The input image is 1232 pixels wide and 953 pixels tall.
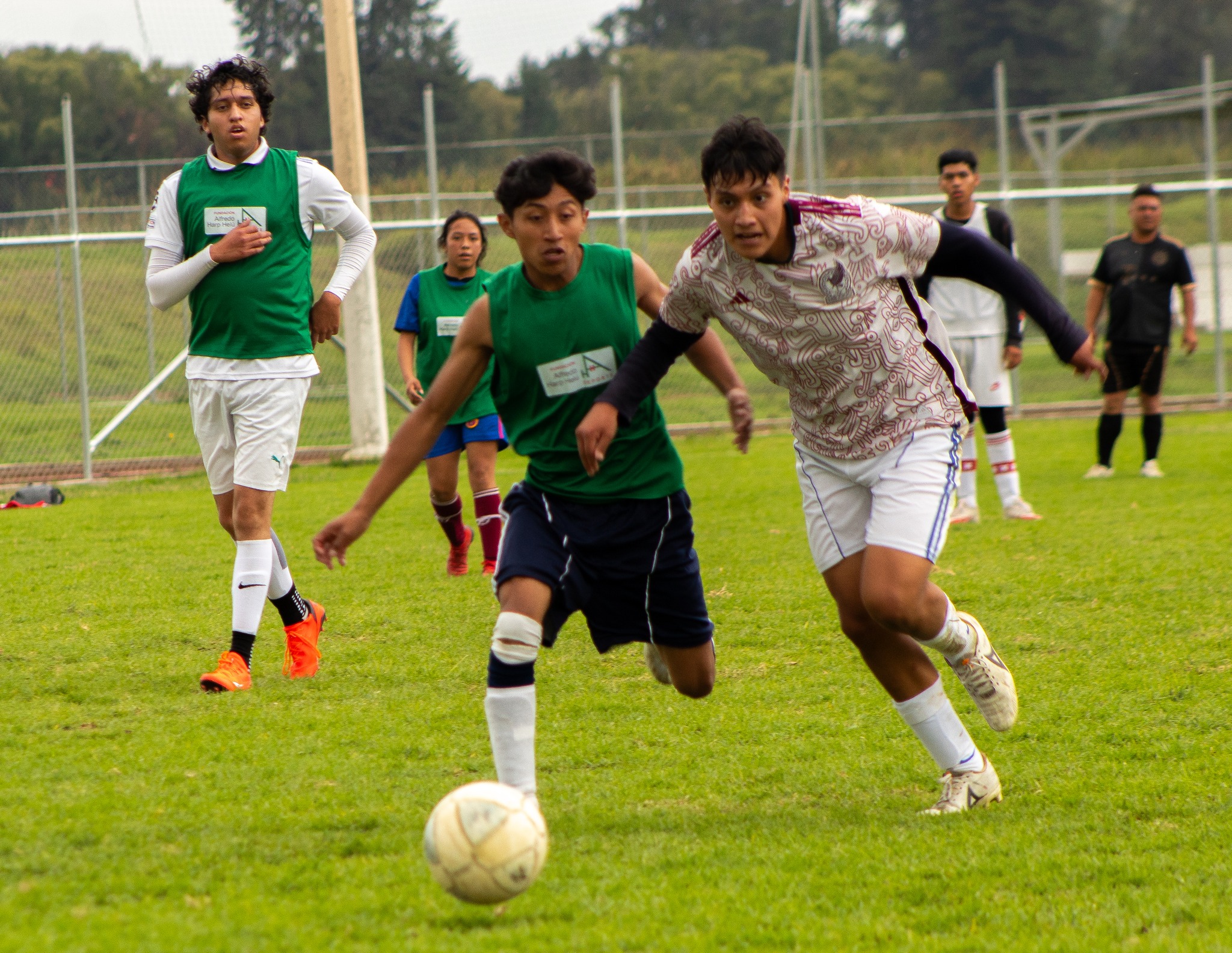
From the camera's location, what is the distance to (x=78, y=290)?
12320 mm

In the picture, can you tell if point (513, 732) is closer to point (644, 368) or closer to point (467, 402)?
point (644, 368)

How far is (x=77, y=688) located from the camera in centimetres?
509

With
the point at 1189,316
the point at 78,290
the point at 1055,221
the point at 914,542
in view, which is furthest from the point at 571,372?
the point at 1055,221

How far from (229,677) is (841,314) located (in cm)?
277

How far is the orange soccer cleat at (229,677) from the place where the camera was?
16.5 feet

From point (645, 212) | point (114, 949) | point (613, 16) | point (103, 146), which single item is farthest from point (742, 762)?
point (613, 16)

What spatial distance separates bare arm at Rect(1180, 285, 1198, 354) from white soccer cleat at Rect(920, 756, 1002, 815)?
8311mm

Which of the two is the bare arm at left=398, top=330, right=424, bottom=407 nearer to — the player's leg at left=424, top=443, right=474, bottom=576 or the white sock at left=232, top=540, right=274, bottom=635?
the player's leg at left=424, top=443, right=474, bottom=576

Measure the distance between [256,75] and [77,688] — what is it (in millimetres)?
2444

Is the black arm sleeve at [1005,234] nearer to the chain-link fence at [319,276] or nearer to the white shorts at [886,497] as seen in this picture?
the chain-link fence at [319,276]

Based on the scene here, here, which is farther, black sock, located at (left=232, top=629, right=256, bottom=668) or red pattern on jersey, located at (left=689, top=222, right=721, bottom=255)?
black sock, located at (left=232, top=629, right=256, bottom=668)

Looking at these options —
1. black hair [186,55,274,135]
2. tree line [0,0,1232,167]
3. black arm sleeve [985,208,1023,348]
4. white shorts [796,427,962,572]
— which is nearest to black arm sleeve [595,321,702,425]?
white shorts [796,427,962,572]

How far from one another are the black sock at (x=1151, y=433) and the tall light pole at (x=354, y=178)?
7.13 m

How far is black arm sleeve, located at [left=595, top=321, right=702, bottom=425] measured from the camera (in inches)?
142
